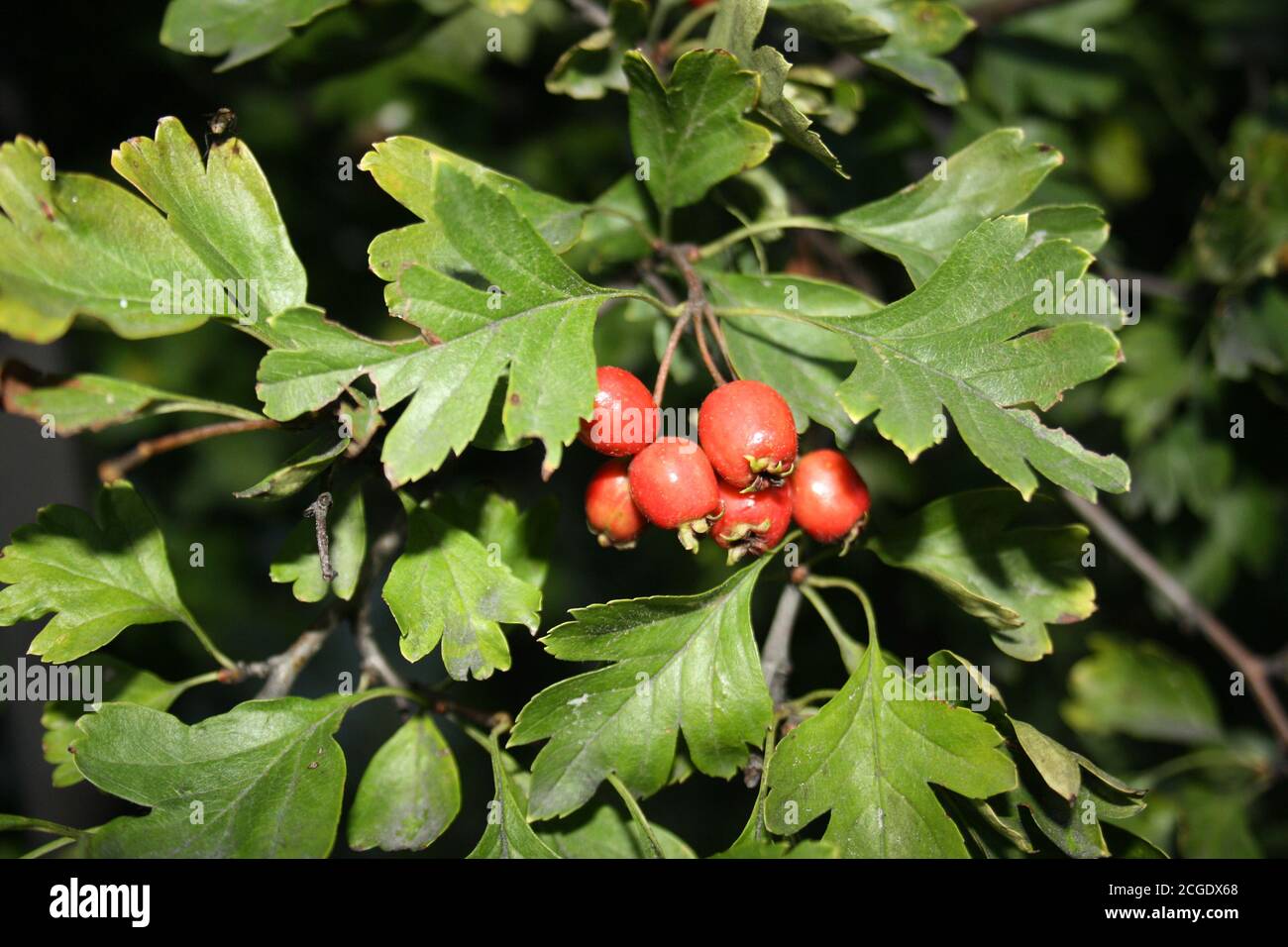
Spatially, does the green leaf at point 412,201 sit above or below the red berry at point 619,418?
above

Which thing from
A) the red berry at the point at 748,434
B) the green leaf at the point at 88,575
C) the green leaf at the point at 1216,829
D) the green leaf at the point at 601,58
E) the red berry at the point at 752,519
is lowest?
the green leaf at the point at 1216,829

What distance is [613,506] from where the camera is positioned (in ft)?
3.99

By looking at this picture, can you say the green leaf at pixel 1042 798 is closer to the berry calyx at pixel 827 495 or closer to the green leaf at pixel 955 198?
the berry calyx at pixel 827 495

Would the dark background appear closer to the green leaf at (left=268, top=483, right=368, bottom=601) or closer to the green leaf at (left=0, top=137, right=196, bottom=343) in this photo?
the green leaf at (left=268, top=483, right=368, bottom=601)

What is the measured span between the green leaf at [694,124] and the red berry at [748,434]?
12.6 inches

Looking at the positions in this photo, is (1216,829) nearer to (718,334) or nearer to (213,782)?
(718,334)

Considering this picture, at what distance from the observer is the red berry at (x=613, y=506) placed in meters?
1.21

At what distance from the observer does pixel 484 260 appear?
3.58 ft

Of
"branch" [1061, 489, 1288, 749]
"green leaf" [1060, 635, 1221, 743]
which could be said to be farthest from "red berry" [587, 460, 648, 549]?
"green leaf" [1060, 635, 1221, 743]

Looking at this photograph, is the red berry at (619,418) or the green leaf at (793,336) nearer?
the red berry at (619,418)

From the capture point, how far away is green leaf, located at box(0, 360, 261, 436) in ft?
3.09

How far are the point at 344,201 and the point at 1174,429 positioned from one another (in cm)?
193

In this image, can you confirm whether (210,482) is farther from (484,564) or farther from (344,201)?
(484,564)

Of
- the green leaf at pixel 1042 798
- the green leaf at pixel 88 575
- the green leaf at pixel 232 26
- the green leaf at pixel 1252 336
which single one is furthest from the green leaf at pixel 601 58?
the green leaf at pixel 1252 336
